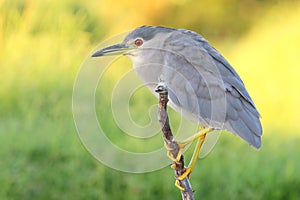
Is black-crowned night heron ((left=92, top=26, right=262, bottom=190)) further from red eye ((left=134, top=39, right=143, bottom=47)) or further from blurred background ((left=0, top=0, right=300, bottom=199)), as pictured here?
blurred background ((left=0, top=0, right=300, bottom=199))

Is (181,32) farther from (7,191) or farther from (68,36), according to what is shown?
(68,36)

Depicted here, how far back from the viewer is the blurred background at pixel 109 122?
550cm

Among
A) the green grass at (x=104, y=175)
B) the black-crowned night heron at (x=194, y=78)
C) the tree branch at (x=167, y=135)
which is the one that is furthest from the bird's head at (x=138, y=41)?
the green grass at (x=104, y=175)

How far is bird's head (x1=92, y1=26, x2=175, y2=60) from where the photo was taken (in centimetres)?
327

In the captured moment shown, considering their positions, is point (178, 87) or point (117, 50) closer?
point (178, 87)

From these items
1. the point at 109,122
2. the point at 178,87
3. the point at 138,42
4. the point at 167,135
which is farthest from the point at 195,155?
the point at 109,122

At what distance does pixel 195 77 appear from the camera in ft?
10.5

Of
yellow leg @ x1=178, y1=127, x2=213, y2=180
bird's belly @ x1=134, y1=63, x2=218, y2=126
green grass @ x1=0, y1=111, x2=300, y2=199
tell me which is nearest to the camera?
yellow leg @ x1=178, y1=127, x2=213, y2=180

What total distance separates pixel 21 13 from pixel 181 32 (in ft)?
14.2

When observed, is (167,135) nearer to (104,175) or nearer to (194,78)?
(194,78)

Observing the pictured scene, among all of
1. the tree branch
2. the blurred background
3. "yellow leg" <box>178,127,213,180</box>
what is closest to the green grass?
the blurred background

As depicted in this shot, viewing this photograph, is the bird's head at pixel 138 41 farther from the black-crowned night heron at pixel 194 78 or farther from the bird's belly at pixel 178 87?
the bird's belly at pixel 178 87

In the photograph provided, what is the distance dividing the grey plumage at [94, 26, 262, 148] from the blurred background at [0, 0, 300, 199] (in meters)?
2.35

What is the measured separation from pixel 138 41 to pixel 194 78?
314 millimetres
